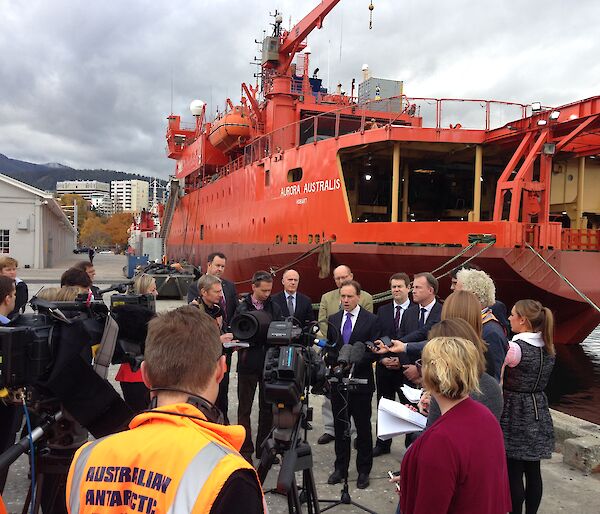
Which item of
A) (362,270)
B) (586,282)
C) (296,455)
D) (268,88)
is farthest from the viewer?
(268,88)

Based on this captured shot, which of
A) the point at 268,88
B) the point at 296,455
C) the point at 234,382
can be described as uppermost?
the point at 268,88

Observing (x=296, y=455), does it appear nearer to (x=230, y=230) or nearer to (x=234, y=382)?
(x=234, y=382)

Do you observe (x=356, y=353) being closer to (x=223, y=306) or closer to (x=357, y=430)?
(x=357, y=430)

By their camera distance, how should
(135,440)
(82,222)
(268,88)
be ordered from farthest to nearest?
(82,222) < (268,88) < (135,440)

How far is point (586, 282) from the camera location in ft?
34.0

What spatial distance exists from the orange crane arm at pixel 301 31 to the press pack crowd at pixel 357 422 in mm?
13197

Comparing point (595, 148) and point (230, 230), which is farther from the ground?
point (595, 148)

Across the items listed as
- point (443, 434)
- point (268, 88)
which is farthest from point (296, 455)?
point (268, 88)

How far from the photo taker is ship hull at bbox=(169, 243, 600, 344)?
10.0 metres

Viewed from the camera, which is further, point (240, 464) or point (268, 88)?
point (268, 88)

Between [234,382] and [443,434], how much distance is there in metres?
5.27

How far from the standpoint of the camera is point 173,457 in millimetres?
1263

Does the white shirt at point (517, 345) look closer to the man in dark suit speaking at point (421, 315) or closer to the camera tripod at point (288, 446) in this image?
the man in dark suit speaking at point (421, 315)

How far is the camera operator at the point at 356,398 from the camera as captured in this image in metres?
4.04
